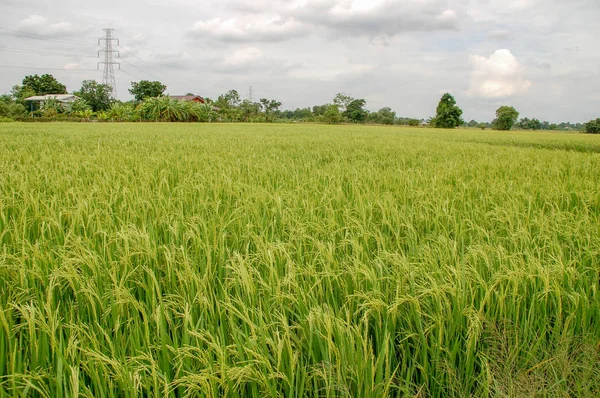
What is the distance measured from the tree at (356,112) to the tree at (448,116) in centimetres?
1495

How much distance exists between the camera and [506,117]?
232 feet

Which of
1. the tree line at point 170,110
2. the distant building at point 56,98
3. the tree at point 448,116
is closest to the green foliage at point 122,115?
the tree line at point 170,110

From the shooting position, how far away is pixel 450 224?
8.06 ft

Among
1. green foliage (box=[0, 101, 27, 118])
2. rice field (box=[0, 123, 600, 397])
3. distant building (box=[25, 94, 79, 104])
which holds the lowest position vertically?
rice field (box=[0, 123, 600, 397])

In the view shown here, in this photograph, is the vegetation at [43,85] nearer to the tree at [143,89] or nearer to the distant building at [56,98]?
the distant building at [56,98]

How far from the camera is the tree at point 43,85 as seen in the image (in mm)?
72438

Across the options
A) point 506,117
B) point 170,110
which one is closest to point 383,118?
point 506,117

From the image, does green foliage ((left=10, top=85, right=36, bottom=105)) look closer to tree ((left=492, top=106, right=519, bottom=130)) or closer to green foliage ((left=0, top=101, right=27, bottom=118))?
green foliage ((left=0, top=101, right=27, bottom=118))

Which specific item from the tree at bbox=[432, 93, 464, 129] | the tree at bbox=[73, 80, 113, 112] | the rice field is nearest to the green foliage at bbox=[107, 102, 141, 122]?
the tree at bbox=[73, 80, 113, 112]

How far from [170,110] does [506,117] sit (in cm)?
6429

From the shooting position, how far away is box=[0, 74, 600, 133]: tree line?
44.7 m

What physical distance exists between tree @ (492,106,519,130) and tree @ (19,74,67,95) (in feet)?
310

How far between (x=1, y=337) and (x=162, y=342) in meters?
0.50

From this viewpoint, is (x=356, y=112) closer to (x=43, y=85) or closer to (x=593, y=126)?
(x=593, y=126)
